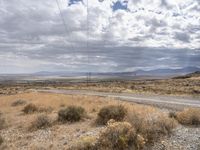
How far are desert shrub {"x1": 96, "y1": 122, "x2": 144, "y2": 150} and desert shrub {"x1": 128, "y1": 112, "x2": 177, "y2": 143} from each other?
46cm

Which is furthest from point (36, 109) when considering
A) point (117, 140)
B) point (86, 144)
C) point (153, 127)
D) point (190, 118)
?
point (117, 140)

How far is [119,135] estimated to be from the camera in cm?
1158

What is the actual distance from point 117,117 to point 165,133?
15.7 feet

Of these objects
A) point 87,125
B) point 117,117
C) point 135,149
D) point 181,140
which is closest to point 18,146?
point 87,125

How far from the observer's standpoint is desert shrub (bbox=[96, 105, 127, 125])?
17.1 m

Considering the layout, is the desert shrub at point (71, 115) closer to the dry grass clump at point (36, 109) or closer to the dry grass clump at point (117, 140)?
the dry grass clump at point (36, 109)

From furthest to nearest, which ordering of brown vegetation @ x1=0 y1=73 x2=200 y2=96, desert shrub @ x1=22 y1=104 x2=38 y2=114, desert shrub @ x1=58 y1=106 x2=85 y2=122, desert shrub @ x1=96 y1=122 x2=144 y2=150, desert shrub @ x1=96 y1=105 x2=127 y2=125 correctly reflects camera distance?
brown vegetation @ x1=0 y1=73 x2=200 y2=96, desert shrub @ x1=22 y1=104 x2=38 y2=114, desert shrub @ x1=58 y1=106 x2=85 y2=122, desert shrub @ x1=96 y1=105 x2=127 y2=125, desert shrub @ x1=96 y1=122 x2=144 y2=150

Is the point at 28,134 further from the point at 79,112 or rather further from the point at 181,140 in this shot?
the point at 181,140

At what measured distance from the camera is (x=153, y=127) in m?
12.5

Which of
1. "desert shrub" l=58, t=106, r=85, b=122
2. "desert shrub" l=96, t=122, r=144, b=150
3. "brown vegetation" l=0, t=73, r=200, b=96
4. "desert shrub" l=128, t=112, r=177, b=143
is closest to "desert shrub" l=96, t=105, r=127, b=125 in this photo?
"desert shrub" l=58, t=106, r=85, b=122

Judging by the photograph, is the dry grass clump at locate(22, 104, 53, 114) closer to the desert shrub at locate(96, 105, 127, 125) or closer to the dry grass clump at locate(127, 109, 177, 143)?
the desert shrub at locate(96, 105, 127, 125)

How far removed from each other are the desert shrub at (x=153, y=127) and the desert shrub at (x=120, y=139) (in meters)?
0.46

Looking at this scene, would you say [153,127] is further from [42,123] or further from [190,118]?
[42,123]

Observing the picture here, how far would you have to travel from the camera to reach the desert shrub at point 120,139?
37.2 feet
